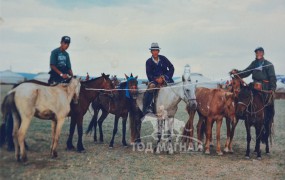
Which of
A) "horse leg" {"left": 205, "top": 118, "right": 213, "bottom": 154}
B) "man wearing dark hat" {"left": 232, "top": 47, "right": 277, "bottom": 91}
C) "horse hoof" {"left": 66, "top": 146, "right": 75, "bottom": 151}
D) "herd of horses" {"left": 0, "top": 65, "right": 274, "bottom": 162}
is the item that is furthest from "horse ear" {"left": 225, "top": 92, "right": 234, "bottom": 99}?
"horse hoof" {"left": 66, "top": 146, "right": 75, "bottom": 151}

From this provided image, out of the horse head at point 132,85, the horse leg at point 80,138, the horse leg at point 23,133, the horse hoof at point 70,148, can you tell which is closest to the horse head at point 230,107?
the horse head at point 132,85

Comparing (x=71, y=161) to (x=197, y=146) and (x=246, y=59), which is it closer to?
(x=197, y=146)

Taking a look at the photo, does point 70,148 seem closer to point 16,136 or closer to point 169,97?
point 16,136

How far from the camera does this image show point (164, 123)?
859 centimetres

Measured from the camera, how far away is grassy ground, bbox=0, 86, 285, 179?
5.70 meters

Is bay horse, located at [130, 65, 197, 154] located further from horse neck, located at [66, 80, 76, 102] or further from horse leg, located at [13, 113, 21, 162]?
horse leg, located at [13, 113, 21, 162]

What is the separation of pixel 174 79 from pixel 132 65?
1477 mm

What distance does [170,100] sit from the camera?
27.7 ft

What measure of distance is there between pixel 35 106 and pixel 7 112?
19.8 inches

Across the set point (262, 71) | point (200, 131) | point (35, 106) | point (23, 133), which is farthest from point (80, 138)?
point (262, 71)

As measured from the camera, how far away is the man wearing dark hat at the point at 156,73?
8.49m

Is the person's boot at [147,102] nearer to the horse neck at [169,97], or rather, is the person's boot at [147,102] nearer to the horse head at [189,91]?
the horse neck at [169,97]

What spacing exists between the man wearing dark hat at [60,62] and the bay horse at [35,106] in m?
0.24

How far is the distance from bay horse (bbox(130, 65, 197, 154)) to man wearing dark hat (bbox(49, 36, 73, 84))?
8.81ft
